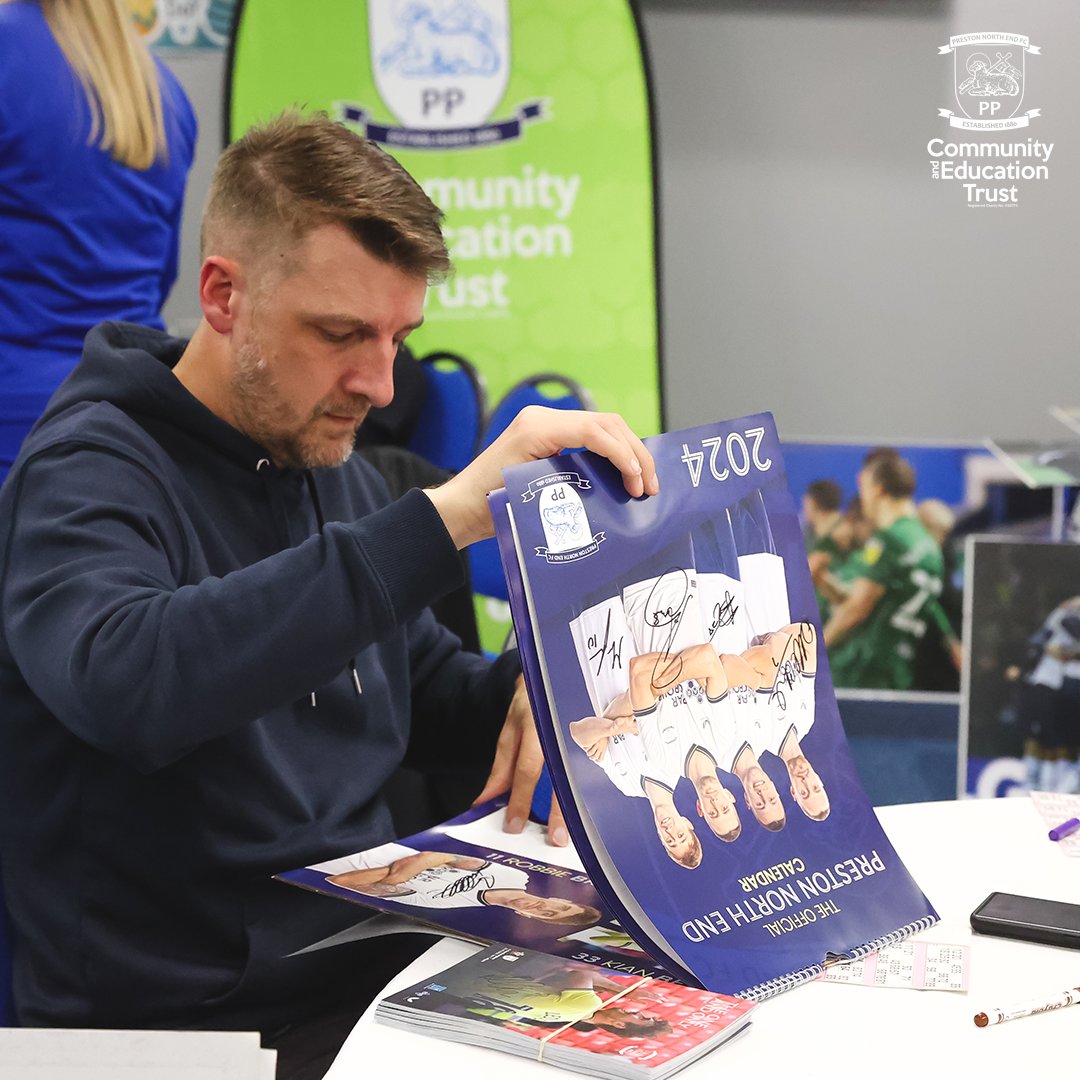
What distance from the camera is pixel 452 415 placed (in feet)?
9.21

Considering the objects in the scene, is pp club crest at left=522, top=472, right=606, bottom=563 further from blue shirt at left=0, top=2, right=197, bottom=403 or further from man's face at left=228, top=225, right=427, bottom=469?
blue shirt at left=0, top=2, right=197, bottom=403

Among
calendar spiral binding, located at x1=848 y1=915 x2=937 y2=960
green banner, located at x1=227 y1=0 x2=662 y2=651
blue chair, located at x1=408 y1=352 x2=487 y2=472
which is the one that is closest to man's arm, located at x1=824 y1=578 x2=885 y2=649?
green banner, located at x1=227 y1=0 x2=662 y2=651

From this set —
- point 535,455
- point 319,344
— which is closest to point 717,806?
point 535,455

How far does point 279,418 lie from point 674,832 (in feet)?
1.90

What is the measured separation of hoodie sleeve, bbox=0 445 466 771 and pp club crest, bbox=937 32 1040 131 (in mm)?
1879

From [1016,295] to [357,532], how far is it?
205cm

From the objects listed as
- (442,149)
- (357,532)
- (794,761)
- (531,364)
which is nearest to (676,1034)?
(794,761)

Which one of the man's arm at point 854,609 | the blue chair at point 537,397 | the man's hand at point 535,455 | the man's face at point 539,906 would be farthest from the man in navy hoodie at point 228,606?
the man's arm at point 854,609

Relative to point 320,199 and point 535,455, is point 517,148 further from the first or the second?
point 535,455

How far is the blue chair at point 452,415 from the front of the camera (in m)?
2.81

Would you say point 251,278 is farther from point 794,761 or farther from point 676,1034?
point 676,1034

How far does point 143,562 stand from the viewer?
1.08 m

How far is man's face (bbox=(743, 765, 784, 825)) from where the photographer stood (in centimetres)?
98

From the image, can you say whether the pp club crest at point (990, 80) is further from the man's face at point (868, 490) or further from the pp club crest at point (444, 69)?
the pp club crest at point (444, 69)
